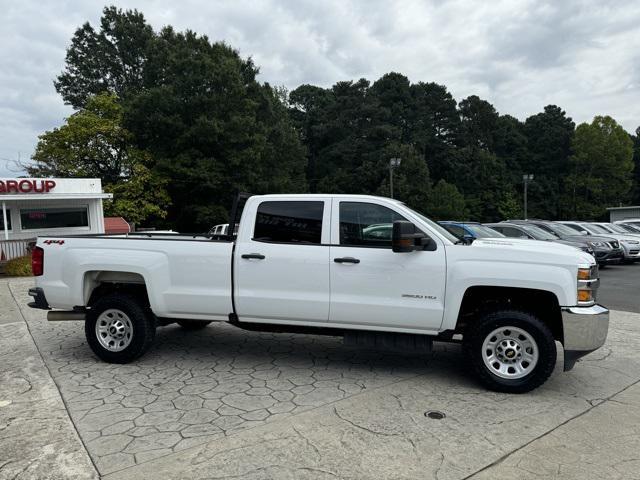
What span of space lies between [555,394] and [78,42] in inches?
2113

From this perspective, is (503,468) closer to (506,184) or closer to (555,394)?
(555,394)

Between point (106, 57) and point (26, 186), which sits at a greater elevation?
point (106, 57)

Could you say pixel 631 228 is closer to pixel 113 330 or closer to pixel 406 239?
pixel 406 239

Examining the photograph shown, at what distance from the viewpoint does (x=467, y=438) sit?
360 centimetres

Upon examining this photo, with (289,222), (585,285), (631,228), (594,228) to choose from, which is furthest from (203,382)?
(631,228)

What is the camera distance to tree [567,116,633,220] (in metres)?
58.4

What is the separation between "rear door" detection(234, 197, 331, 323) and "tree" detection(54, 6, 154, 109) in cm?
4637

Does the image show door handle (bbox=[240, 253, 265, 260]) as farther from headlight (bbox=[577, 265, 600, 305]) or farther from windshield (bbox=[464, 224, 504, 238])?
windshield (bbox=[464, 224, 504, 238])

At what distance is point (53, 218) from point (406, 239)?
20557 mm

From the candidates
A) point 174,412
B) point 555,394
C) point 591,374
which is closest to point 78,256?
point 174,412

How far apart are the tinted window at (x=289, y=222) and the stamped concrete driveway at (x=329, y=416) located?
58.0 inches

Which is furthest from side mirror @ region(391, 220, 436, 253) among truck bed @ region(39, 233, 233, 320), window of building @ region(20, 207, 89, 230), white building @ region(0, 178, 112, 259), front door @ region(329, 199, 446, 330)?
window of building @ region(20, 207, 89, 230)

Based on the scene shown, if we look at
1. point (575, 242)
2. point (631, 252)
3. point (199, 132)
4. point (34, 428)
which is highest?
point (199, 132)

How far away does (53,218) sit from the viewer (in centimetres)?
2066
